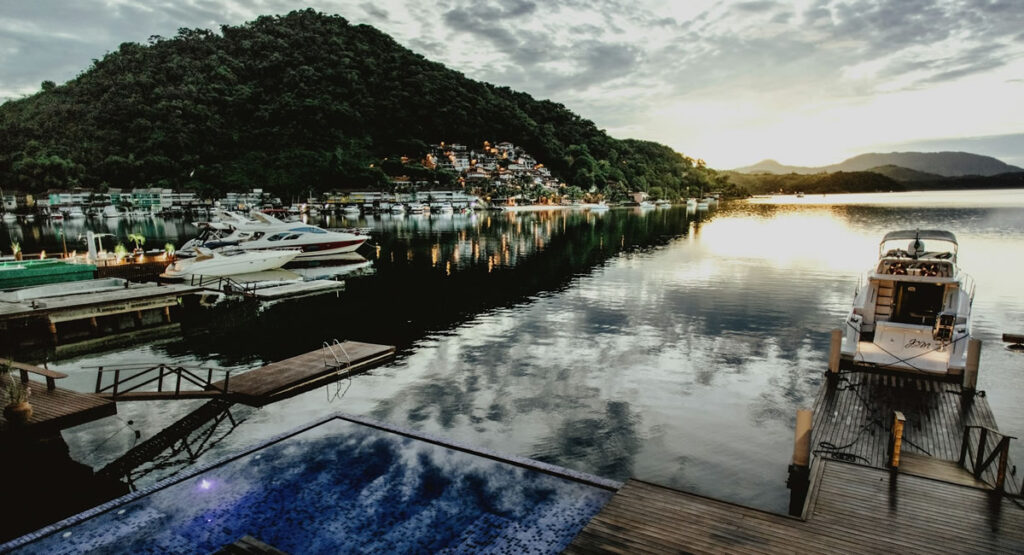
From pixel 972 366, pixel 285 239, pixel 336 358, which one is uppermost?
pixel 285 239

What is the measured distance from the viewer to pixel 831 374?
15.2m

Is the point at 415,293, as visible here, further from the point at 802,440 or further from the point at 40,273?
the point at 802,440

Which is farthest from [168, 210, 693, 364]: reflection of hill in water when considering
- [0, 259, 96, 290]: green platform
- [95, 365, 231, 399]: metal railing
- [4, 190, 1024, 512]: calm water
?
[0, 259, 96, 290]: green platform

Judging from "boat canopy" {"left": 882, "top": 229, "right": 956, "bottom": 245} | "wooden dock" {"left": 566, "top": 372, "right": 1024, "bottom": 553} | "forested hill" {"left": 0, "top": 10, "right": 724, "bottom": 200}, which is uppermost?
"forested hill" {"left": 0, "top": 10, "right": 724, "bottom": 200}

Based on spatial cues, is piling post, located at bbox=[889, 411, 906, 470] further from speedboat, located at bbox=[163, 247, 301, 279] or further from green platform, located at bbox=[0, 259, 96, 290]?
green platform, located at bbox=[0, 259, 96, 290]

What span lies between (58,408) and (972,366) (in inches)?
881

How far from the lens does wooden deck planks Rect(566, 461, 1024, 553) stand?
6672 mm

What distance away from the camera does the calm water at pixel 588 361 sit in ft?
41.4

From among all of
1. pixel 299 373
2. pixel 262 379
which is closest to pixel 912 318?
pixel 299 373

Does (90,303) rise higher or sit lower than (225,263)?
lower

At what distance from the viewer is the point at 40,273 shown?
31.3m

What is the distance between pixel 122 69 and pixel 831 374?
831ft

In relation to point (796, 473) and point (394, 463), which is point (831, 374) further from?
point (394, 463)

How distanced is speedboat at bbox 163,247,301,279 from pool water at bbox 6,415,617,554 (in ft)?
99.0
